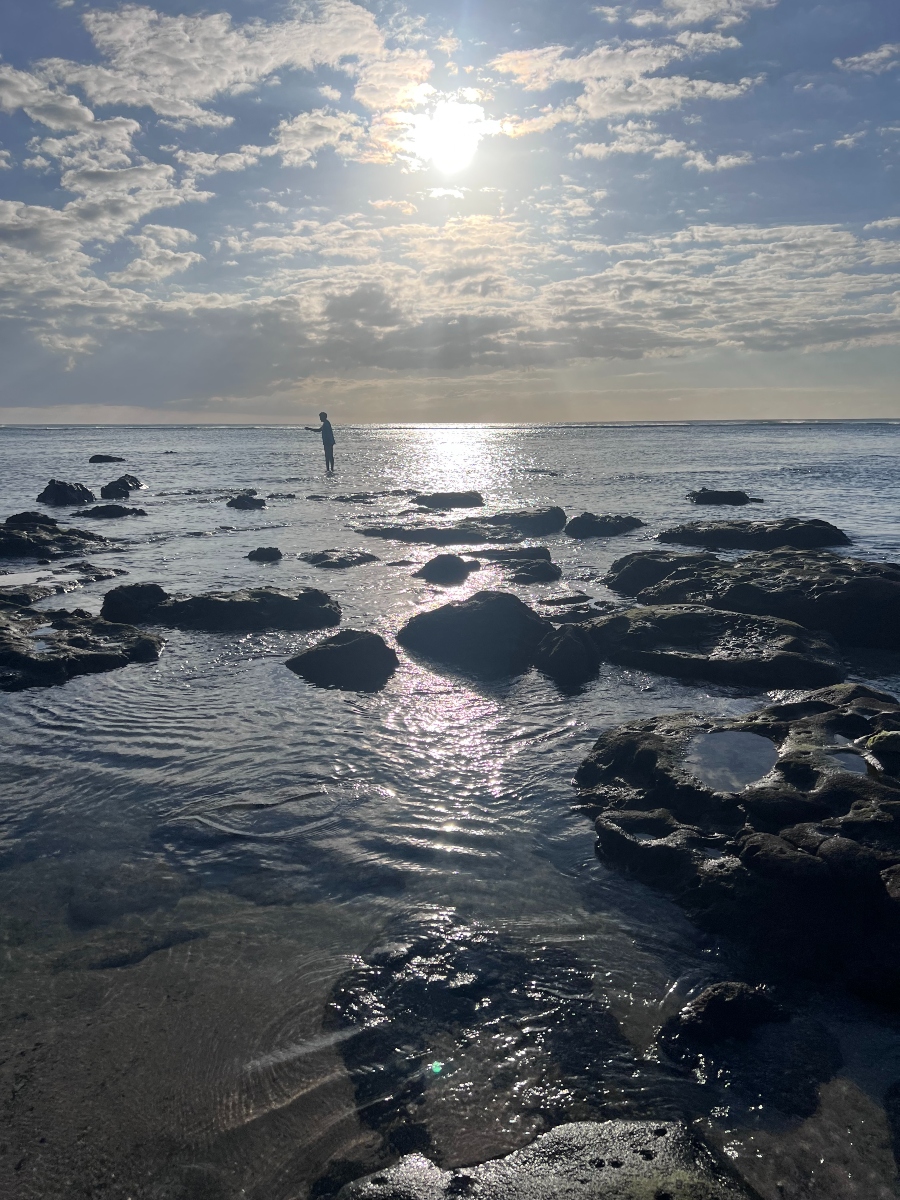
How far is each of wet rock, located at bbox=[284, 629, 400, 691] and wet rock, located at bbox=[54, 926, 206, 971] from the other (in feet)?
18.9

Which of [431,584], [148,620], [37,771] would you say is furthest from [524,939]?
[431,584]

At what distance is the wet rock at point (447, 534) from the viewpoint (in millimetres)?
25266

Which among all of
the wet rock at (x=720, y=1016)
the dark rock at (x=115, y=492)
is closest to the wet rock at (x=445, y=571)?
the wet rock at (x=720, y=1016)

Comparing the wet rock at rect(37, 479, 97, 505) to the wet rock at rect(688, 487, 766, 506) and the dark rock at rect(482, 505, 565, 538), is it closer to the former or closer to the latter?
the dark rock at rect(482, 505, 565, 538)

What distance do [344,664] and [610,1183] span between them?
851cm

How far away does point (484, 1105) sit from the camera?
4414 millimetres

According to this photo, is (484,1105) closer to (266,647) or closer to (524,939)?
(524,939)

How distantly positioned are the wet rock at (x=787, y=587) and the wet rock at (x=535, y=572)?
1409 millimetres

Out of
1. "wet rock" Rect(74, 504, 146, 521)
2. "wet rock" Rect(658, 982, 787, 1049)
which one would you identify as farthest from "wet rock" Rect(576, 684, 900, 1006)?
"wet rock" Rect(74, 504, 146, 521)

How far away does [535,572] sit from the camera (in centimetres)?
1936

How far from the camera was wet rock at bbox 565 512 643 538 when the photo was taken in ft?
85.7

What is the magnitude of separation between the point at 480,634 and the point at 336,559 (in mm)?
8709

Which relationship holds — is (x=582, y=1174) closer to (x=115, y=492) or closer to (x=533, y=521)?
(x=533, y=521)

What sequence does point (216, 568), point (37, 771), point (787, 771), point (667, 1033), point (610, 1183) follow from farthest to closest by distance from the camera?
1. point (216, 568)
2. point (37, 771)
3. point (787, 771)
4. point (667, 1033)
5. point (610, 1183)
